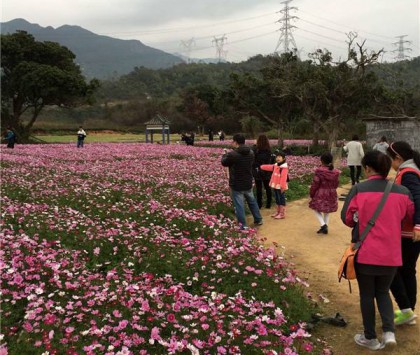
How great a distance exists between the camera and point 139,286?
5789 mm

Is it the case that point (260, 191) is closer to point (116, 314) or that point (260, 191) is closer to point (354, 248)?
point (354, 248)

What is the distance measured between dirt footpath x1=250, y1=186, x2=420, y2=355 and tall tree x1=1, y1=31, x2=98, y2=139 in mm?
42774

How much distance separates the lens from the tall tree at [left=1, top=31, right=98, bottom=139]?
4841cm

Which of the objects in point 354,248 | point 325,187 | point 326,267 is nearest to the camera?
point 354,248

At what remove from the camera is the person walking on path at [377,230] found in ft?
15.4

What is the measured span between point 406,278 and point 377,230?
1335mm

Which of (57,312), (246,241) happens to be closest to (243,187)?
(246,241)

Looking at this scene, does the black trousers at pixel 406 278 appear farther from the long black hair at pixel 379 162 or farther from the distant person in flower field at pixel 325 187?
the distant person in flower field at pixel 325 187

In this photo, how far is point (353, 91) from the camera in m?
30.3

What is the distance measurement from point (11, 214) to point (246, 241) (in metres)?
5.08

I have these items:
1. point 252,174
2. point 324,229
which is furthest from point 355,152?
point 252,174

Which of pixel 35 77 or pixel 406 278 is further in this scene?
pixel 35 77

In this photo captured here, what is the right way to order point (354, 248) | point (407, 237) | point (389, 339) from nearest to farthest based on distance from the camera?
point (354, 248) < point (389, 339) < point (407, 237)

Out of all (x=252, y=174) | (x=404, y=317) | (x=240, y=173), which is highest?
(x=240, y=173)
